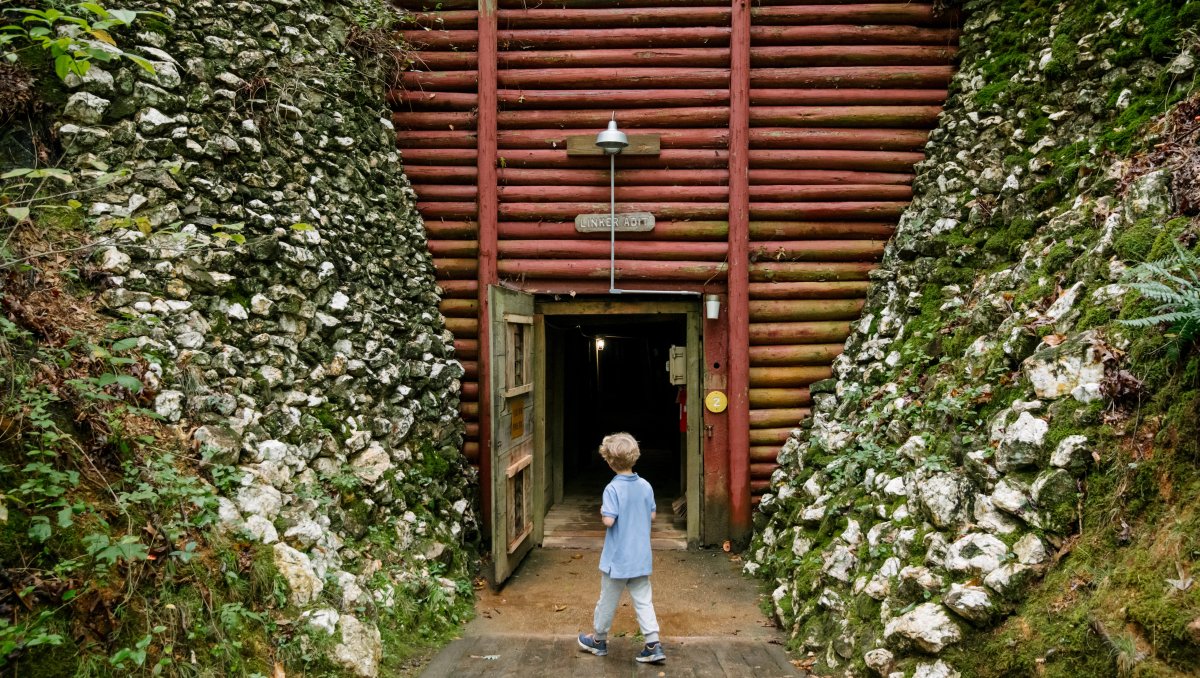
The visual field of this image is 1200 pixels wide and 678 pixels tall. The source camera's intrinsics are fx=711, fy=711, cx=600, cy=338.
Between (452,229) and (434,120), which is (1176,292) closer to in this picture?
(452,229)

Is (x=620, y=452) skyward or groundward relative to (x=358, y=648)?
skyward

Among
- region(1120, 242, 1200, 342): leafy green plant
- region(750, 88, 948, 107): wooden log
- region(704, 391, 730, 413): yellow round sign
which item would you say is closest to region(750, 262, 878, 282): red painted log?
region(704, 391, 730, 413): yellow round sign

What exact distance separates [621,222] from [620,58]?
1689 millimetres

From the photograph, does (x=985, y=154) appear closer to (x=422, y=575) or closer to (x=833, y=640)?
(x=833, y=640)

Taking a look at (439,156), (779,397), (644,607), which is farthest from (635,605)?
(439,156)

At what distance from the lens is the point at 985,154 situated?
626cm

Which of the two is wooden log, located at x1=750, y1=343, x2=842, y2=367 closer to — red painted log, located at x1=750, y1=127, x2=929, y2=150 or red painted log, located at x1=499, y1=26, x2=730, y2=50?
red painted log, located at x1=750, y1=127, x2=929, y2=150

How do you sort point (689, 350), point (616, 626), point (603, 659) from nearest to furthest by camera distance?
1. point (603, 659)
2. point (616, 626)
3. point (689, 350)

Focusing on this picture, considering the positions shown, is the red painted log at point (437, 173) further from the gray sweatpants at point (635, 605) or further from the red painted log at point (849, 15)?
the gray sweatpants at point (635, 605)

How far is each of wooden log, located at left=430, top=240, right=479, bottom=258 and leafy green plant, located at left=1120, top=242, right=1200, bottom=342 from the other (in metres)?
5.40

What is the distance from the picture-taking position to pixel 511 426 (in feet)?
20.8

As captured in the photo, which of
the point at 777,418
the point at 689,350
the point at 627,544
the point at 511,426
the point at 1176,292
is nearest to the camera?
the point at 1176,292

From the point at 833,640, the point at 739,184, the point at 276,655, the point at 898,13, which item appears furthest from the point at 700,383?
the point at 276,655

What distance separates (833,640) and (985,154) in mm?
4429
